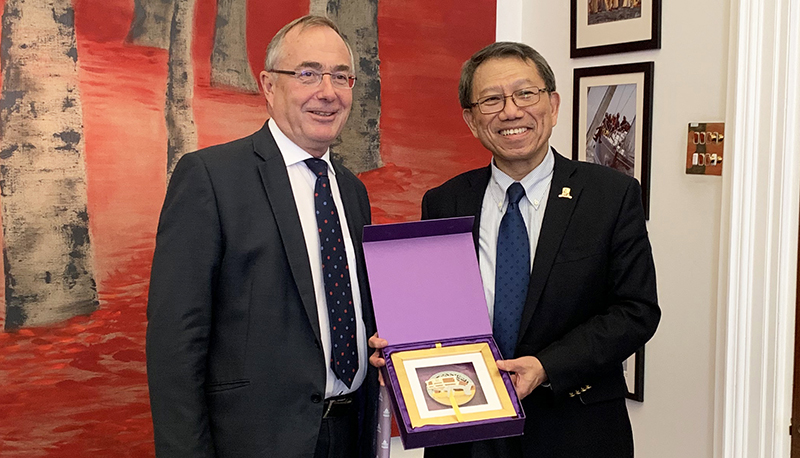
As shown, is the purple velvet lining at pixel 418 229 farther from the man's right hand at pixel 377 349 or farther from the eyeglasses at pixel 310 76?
the eyeglasses at pixel 310 76

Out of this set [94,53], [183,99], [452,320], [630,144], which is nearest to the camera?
[452,320]

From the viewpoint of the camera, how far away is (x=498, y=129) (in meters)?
2.09

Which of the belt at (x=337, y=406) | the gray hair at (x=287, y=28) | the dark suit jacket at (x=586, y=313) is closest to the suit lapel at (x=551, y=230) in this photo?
the dark suit jacket at (x=586, y=313)

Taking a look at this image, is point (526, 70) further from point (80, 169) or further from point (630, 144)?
point (80, 169)

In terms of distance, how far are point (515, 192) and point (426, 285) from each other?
0.38 meters

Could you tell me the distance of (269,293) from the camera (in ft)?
5.94

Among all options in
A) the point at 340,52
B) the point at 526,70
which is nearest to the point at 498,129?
the point at 526,70

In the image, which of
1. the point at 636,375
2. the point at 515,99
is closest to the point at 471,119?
the point at 515,99

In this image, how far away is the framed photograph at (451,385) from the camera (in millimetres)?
1744

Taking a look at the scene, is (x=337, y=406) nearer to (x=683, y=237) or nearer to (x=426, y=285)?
(x=426, y=285)

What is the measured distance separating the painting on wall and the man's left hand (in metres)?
1.42

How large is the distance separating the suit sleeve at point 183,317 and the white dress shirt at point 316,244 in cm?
25

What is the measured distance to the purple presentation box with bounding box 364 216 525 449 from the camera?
1892 mm

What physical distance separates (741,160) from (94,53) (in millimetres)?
2235
